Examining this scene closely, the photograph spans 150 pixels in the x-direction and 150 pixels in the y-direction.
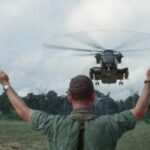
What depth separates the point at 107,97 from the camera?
314ft

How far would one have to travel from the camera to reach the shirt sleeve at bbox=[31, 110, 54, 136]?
529 cm

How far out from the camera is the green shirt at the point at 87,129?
5.18 meters

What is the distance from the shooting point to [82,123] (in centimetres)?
524

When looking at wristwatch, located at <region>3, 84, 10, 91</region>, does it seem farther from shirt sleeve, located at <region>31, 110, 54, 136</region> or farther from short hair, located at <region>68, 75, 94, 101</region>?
short hair, located at <region>68, 75, 94, 101</region>

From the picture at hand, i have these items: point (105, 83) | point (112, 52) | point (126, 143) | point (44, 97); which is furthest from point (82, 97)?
point (44, 97)

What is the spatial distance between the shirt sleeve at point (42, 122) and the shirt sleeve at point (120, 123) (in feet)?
1.45

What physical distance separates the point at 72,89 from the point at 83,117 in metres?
0.23

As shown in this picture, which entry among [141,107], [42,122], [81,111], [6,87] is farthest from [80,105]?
[6,87]

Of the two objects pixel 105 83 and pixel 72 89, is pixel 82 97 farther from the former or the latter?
pixel 105 83

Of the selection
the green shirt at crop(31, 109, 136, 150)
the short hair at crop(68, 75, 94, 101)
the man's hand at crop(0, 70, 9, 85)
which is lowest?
the green shirt at crop(31, 109, 136, 150)

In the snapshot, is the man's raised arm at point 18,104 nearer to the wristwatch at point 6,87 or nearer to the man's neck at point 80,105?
the wristwatch at point 6,87

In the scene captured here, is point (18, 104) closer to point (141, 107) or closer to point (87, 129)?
point (87, 129)

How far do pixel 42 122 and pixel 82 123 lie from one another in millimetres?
305

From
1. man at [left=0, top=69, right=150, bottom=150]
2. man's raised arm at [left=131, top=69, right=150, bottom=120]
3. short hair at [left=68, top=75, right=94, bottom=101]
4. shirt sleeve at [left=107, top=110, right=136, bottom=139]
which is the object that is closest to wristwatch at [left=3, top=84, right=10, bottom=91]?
man at [left=0, top=69, right=150, bottom=150]
